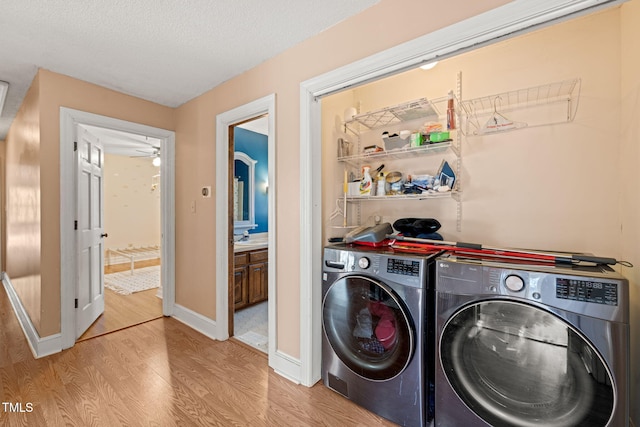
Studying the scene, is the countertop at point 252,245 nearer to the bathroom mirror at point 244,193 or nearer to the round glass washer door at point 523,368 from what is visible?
the bathroom mirror at point 244,193

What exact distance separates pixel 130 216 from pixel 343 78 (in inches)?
244

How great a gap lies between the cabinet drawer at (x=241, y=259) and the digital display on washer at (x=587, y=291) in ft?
9.32

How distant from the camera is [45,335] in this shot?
231cm

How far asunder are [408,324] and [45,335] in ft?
9.57

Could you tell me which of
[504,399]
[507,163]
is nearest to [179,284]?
[504,399]

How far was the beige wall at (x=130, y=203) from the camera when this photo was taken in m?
5.78

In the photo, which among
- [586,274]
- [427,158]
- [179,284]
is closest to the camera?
[586,274]

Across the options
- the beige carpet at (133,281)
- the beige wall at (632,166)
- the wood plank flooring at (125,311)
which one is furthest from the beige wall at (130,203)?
the beige wall at (632,166)

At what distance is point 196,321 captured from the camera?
285cm

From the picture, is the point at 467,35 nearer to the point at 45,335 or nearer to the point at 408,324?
the point at 408,324

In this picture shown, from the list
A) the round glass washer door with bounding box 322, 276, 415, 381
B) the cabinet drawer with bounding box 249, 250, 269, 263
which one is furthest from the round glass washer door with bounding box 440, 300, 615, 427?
the cabinet drawer with bounding box 249, 250, 269, 263

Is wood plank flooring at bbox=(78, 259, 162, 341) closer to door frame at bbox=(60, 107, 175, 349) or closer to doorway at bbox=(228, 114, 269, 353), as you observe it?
door frame at bbox=(60, 107, 175, 349)

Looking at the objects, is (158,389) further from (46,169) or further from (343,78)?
(343,78)

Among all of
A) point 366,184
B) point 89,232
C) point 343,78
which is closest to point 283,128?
point 343,78
